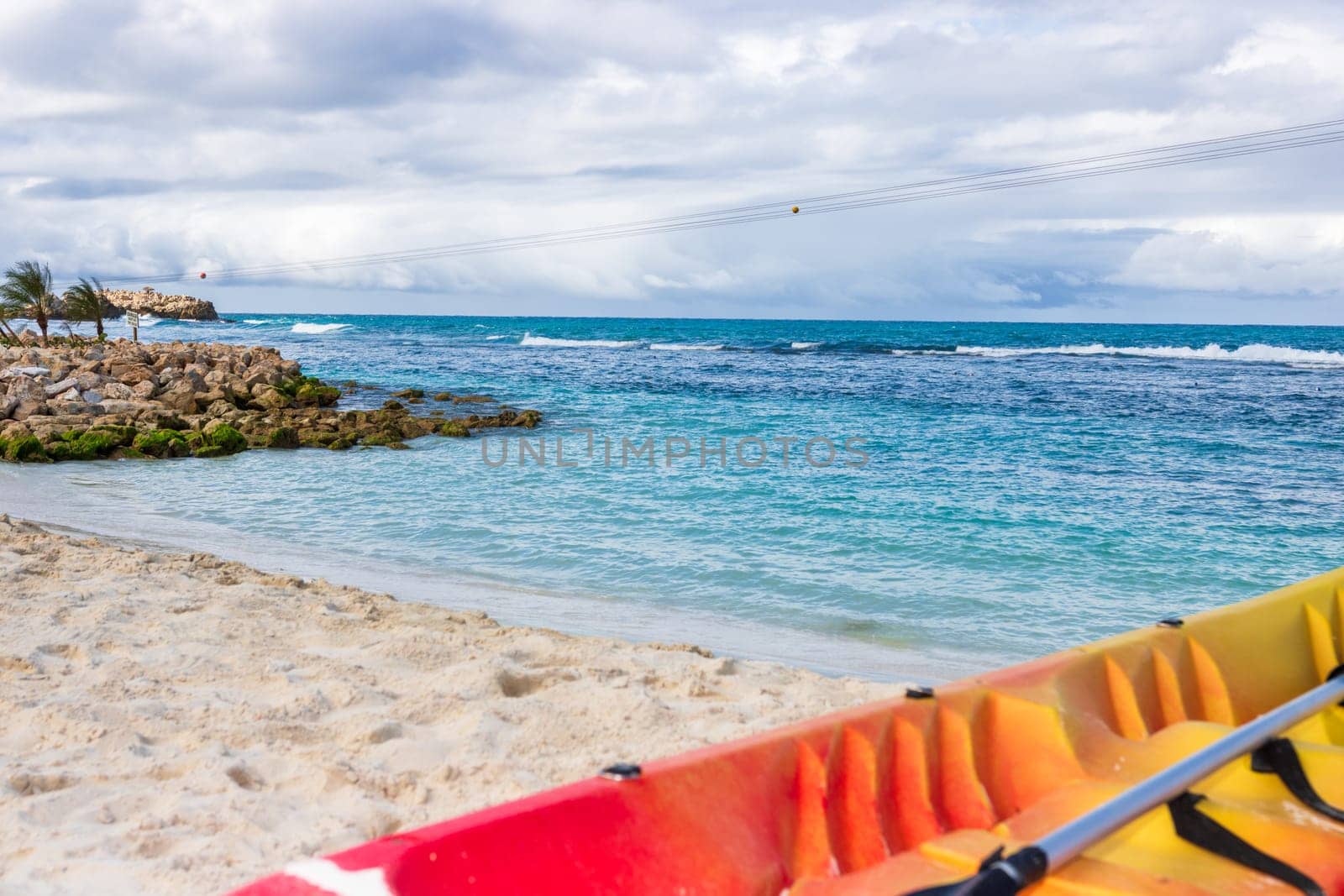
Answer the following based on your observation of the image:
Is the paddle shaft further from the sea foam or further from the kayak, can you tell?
the sea foam

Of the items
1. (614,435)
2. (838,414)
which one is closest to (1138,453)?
(838,414)

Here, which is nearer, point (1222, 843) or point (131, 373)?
point (1222, 843)

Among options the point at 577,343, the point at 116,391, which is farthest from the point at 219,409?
the point at 577,343

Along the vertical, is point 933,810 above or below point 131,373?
below

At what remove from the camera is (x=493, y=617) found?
7.28 metres

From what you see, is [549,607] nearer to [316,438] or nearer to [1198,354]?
[316,438]

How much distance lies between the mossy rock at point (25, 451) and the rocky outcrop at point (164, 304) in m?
85.2

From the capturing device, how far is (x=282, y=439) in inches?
661

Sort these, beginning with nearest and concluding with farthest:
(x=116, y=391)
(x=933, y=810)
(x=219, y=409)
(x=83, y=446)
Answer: (x=933, y=810), (x=83, y=446), (x=219, y=409), (x=116, y=391)

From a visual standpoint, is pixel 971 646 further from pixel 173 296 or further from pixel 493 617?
pixel 173 296

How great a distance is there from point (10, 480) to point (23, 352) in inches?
466

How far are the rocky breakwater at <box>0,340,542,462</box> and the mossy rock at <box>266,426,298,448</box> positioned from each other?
2 centimetres

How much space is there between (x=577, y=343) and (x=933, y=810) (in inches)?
2259

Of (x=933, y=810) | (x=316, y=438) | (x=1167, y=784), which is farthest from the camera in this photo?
(x=316, y=438)
